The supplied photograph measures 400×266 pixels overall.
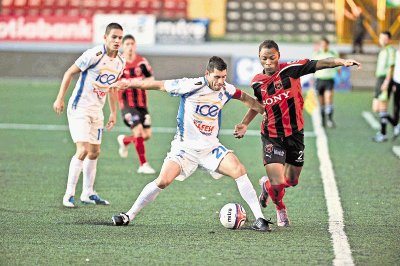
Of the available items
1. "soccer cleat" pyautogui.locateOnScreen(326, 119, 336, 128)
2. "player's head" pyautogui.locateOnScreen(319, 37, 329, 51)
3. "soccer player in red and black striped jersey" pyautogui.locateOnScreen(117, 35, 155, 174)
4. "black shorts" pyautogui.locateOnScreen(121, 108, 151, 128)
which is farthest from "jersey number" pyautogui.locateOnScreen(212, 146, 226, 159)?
"player's head" pyautogui.locateOnScreen(319, 37, 329, 51)

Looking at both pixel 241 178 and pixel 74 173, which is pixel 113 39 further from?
pixel 241 178

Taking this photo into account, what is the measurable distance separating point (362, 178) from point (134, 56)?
3850 mm

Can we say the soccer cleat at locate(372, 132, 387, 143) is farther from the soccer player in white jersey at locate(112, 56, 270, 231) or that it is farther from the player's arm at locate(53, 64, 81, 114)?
the soccer player in white jersey at locate(112, 56, 270, 231)

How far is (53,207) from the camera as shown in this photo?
11.6 metres

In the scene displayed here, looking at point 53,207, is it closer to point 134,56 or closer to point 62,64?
point 134,56

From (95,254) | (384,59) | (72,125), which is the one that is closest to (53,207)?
(72,125)

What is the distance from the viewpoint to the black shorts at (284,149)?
1048 cm

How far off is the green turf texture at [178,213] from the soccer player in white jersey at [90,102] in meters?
0.39

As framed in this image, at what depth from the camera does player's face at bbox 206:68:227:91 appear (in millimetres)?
9945

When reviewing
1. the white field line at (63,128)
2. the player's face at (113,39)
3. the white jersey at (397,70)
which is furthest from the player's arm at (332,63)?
the white field line at (63,128)

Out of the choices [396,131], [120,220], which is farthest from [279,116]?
[396,131]

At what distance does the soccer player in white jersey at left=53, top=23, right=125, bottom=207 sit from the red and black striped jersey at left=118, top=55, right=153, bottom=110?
331cm

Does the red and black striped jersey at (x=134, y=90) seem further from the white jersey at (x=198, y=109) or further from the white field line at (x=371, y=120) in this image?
the white field line at (x=371, y=120)

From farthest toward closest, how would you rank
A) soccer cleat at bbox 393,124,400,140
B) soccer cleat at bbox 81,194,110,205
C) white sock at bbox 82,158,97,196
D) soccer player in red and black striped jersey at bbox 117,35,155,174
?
1. soccer cleat at bbox 393,124,400,140
2. soccer player in red and black striped jersey at bbox 117,35,155,174
3. white sock at bbox 82,158,97,196
4. soccer cleat at bbox 81,194,110,205
